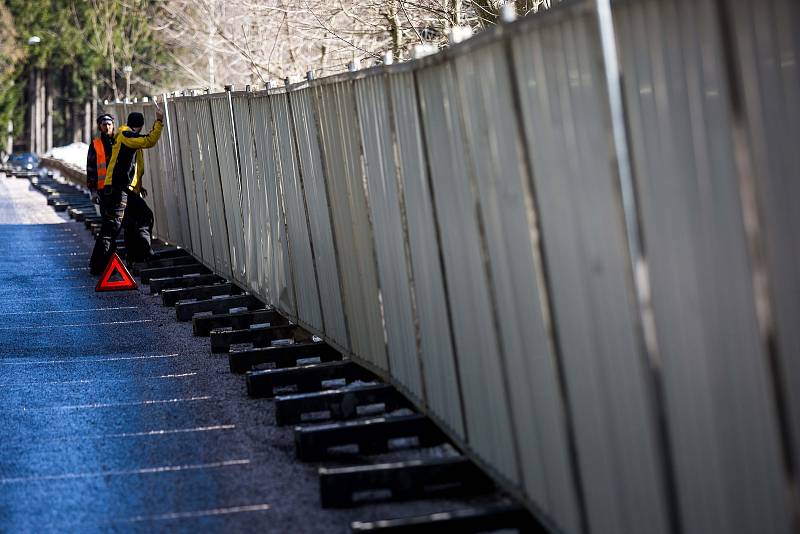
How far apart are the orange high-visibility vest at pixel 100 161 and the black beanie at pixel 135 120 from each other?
1.51 ft

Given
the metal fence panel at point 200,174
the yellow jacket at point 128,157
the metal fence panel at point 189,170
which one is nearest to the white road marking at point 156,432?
the metal fence panel at point 200,174

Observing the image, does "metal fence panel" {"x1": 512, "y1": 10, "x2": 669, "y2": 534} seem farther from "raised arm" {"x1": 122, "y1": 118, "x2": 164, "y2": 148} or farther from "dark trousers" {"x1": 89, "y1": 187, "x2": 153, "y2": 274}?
"dark trousers" {"x1": 89, "y1": 187, "x2": 153, "y2": 274}

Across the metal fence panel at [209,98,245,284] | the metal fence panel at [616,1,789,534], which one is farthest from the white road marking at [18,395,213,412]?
the metal fence panel at [616,1,789,534]

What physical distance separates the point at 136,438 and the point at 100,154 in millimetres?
9611

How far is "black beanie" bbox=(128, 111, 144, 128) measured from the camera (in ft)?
56.5

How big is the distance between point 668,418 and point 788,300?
86 cm

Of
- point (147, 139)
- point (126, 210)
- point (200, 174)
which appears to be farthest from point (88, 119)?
point (200, 174)

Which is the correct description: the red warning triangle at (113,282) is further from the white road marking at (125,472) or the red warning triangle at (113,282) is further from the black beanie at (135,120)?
the white road marking at (125,472)

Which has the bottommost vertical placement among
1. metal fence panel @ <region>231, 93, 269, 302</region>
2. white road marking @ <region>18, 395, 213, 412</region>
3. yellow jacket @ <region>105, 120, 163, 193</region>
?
white road marking @ <region>18, 395, 213, 412</region>

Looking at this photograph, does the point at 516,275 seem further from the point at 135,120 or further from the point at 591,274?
the point at 135,120

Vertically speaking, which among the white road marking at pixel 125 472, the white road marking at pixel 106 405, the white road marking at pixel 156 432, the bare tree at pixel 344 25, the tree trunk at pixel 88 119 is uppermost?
the tree trunk at pixel 88 119

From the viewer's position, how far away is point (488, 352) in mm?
6203

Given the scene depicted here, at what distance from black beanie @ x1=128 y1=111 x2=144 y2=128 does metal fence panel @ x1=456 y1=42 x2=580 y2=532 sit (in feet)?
38.4

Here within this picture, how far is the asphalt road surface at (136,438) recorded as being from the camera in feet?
23.0
